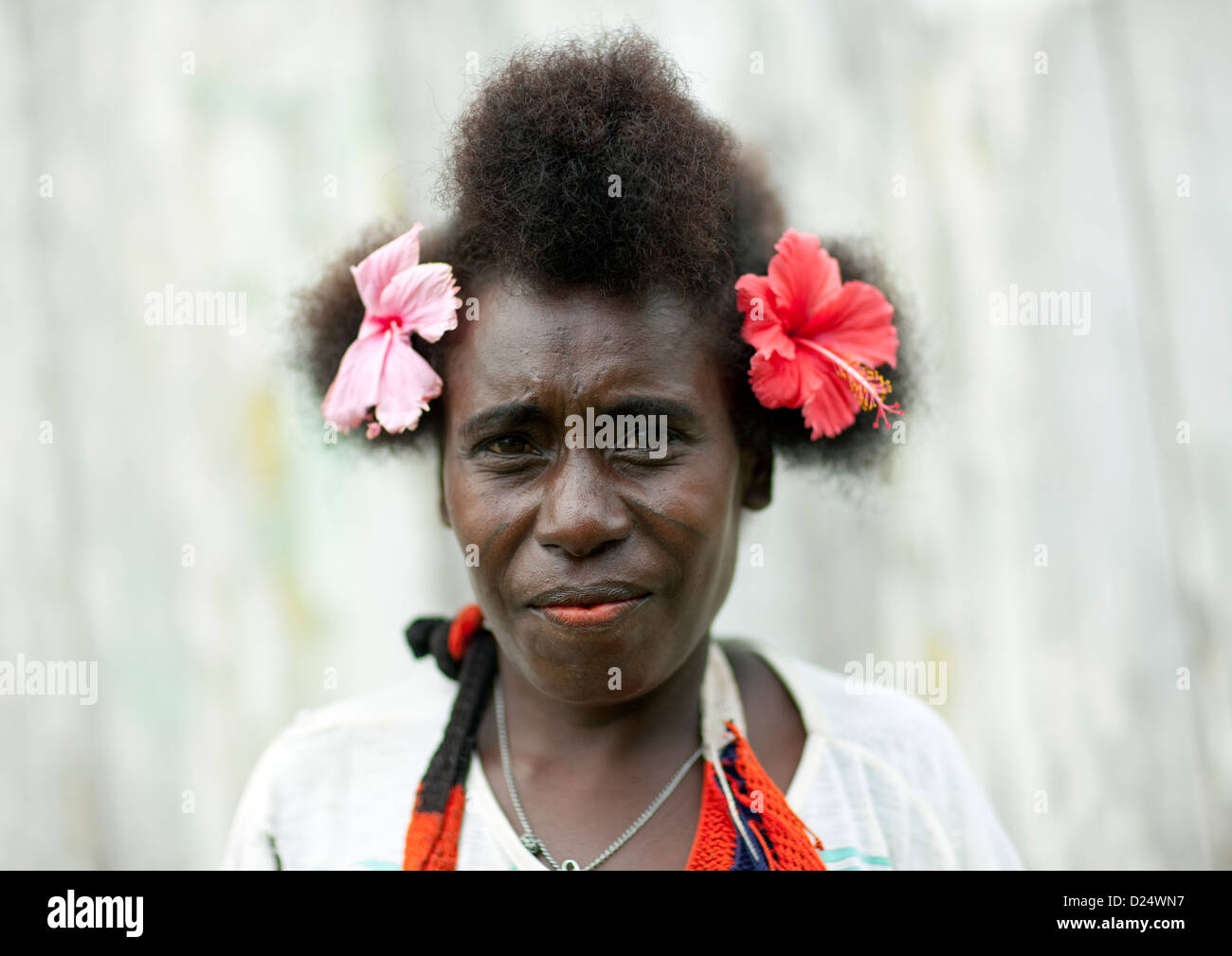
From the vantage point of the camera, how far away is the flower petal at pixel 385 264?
1.31 meters

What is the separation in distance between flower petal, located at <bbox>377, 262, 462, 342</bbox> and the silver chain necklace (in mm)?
601

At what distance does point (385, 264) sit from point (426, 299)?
0.08 m

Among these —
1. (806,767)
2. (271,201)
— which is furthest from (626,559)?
(271,201)

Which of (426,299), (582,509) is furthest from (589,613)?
(426,299)

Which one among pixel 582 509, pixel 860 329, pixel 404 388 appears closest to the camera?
pixel 582 509

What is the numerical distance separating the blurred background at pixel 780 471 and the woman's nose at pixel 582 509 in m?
0.94

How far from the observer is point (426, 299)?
1.30 metres

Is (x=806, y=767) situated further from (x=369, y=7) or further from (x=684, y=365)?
(x=369, y=7)

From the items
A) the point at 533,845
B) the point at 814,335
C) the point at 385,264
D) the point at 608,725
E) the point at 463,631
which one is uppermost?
the point at 385,264

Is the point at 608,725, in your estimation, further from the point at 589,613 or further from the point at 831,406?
the point at 831,406

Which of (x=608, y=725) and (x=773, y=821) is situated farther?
(x=608, y=725)

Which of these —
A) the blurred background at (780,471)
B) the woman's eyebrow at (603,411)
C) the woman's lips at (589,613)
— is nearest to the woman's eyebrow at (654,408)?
the woman's eyebrow at (603,411)

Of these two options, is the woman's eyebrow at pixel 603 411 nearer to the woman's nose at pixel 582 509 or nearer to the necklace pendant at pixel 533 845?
the woman's nose at pixel 582 509

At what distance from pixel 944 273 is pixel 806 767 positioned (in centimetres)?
150
